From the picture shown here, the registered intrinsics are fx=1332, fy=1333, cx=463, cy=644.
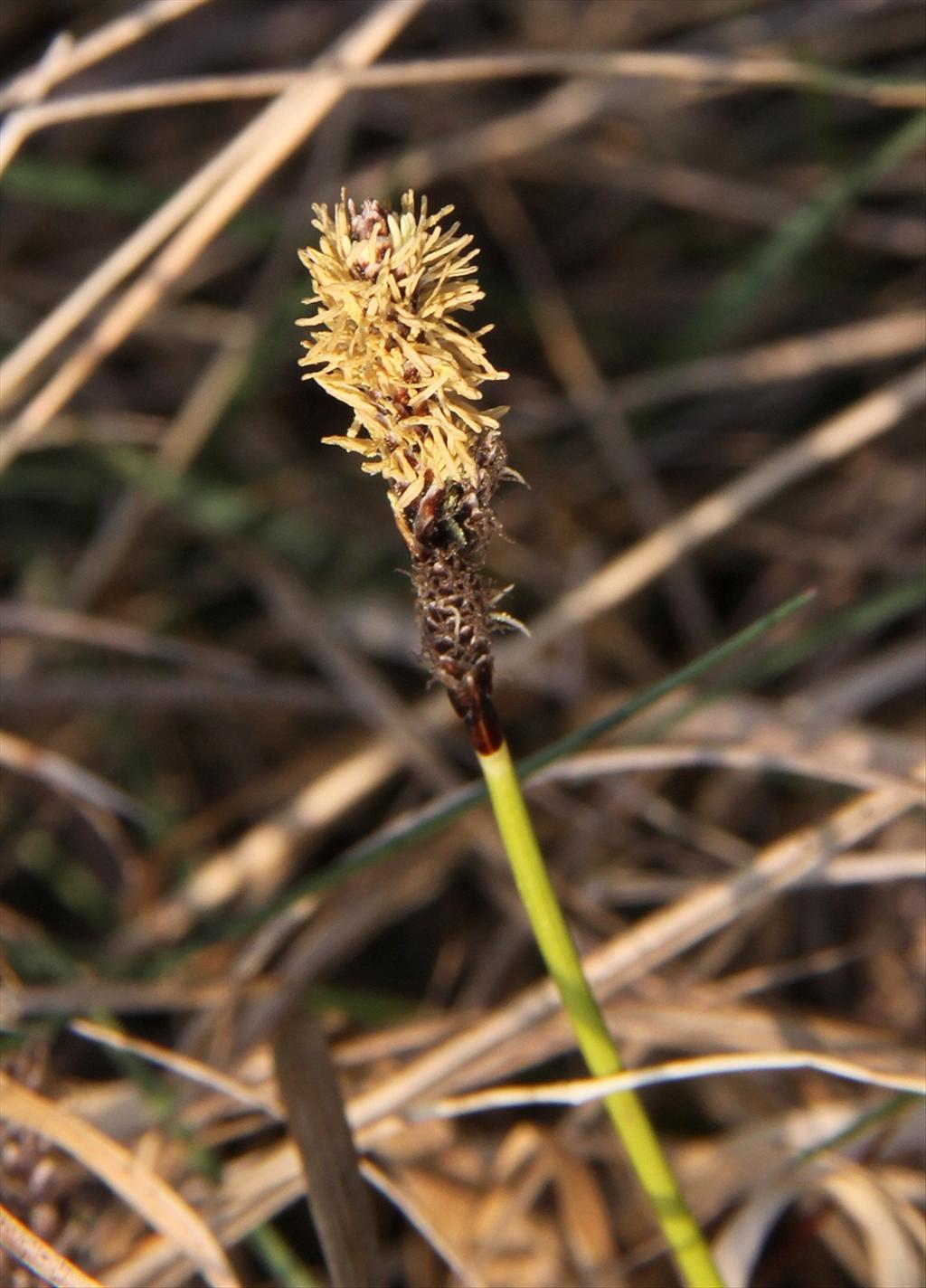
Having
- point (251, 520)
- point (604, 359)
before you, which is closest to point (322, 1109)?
point (251, 520)

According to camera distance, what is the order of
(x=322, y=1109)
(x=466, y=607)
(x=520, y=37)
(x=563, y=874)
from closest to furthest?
(x=466, y=607), (x=322, y=1109), (x=563, y=874), (x=520, y=37)

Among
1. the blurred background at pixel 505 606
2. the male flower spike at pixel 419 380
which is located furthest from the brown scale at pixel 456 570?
the blurred background at pixel 505 606

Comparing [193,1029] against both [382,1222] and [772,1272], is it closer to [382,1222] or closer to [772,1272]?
[382,1222]

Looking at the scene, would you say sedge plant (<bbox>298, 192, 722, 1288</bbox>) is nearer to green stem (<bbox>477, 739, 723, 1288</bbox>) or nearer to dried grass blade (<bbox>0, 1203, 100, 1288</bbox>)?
green stem (<bbox>477, 739, 723, 1288</bbox>)

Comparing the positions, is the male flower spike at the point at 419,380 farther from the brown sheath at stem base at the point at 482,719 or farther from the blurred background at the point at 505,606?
the blurred background at the point at 505,606

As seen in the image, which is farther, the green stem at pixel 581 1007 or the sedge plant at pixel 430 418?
the green stem at pixel 581 1007
